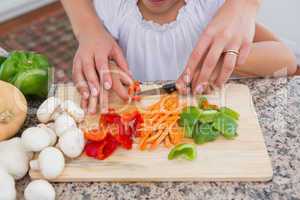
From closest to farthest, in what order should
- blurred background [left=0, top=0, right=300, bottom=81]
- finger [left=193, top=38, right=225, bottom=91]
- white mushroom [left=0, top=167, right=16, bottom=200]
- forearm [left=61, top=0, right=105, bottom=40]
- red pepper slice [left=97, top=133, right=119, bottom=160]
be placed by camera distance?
white mushroom [left=0, top=167, right=16, bottom=200]
red pepper slice [left=97, top=133, right=119, bottom=160]
finger [left=193, top=38, right=225, bottom=91]
forearm [left=61, top=0, right=105, bottom=40]
blurred background [left=0, top=0, right=300, bottom=81]

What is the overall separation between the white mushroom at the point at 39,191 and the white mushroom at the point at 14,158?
5 cm

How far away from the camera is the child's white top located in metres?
1.16

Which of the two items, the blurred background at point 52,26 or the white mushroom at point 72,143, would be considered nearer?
the white mushroom at point 72,143

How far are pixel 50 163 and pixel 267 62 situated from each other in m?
0.55

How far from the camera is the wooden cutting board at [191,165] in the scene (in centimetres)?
76

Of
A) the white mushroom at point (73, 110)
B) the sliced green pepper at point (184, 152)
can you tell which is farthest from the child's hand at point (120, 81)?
the sliced green pepper at point (184, 152)

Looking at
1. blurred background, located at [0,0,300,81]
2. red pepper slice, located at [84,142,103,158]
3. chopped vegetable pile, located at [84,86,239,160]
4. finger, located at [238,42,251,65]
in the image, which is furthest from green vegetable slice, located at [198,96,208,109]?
blurred background, located at [0,0,300,81]

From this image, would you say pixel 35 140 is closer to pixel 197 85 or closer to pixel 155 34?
pixel 197 85

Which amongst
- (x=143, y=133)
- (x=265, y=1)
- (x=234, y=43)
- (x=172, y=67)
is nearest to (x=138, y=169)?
(x=143, y=133)

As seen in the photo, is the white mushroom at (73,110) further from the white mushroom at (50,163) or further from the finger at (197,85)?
the finger at (197,85)

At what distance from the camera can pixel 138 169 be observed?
78cm

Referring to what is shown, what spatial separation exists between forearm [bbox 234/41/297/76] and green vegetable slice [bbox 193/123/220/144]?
231 millimetres

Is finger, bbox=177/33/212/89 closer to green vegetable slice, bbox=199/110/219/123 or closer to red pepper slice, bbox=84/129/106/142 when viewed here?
green vegetable slice, bbox=199/110/219/123

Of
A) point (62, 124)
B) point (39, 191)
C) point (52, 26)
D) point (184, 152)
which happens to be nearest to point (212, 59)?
point (184, 152)
